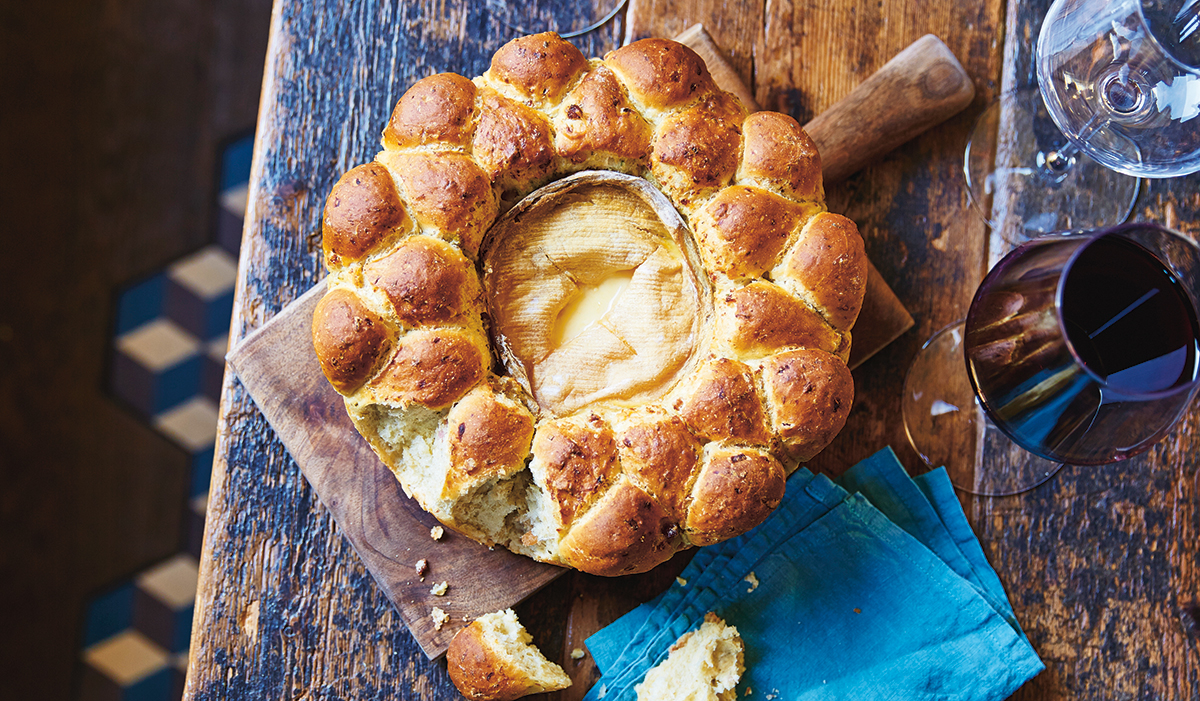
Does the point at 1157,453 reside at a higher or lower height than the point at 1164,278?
lower

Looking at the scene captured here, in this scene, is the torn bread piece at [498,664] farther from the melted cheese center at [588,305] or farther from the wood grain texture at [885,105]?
the wood grain texture at [885,105]

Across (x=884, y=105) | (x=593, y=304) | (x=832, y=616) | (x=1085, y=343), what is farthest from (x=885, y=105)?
(x=832, y=616)

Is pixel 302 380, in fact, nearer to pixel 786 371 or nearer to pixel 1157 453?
pixel 786 371

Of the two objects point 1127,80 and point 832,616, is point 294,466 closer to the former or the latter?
point 832,616

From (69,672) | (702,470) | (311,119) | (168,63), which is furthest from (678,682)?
(168,63)

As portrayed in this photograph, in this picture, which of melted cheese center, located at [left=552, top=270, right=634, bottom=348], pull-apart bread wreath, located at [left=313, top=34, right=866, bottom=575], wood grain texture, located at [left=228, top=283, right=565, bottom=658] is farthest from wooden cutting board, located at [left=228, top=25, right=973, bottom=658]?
melted cheese center, located at [left=552, top=270, right=634, bottom=348]

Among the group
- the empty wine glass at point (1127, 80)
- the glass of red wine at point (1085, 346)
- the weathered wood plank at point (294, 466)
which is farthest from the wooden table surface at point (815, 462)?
the glass of red wine at point (1085, 346)

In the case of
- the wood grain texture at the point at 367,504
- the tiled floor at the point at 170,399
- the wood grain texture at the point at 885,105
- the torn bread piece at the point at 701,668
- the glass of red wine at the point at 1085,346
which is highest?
the wood grain texture at the point at 885,105
